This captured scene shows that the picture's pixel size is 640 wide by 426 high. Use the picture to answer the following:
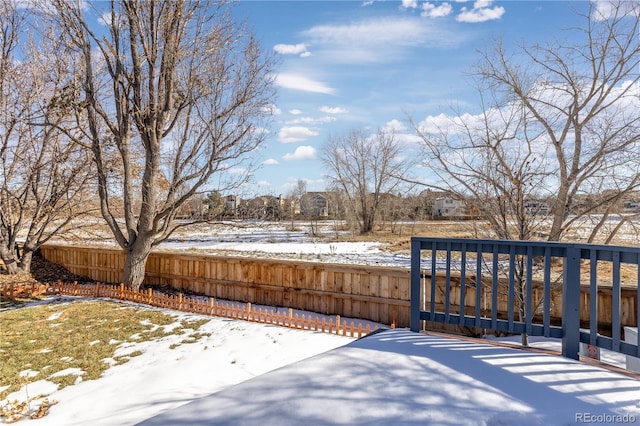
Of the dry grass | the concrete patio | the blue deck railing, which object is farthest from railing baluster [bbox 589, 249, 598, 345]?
the dry grass

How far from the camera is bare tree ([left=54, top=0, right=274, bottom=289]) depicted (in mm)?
8172

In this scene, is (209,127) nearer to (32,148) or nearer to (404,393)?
Result: (32,148)

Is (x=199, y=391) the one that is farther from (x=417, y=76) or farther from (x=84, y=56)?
(x=84, y=56)

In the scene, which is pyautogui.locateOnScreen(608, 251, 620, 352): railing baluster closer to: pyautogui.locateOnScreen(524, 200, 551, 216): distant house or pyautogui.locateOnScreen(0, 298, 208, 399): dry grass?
pyautogui.locateOnScreen(524, 200, 551, 216): distant house

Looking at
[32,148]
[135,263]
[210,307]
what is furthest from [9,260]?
[210,307]

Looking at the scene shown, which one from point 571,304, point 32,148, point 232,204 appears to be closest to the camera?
point 571,304

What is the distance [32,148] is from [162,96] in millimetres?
4328

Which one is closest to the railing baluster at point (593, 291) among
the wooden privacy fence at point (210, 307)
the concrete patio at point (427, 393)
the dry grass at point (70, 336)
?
the concrete patio at point (427, 393)

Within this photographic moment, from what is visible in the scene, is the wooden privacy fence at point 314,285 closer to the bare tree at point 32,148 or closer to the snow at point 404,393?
the bare tree at point 32,148

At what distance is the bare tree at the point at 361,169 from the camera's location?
24172 mm

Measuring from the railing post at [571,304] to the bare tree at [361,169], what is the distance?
21.4m

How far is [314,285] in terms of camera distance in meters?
7.78

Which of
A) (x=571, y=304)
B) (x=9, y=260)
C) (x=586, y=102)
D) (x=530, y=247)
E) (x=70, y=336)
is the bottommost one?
(x=70, y=336)

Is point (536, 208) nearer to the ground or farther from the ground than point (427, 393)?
farther from the ground
